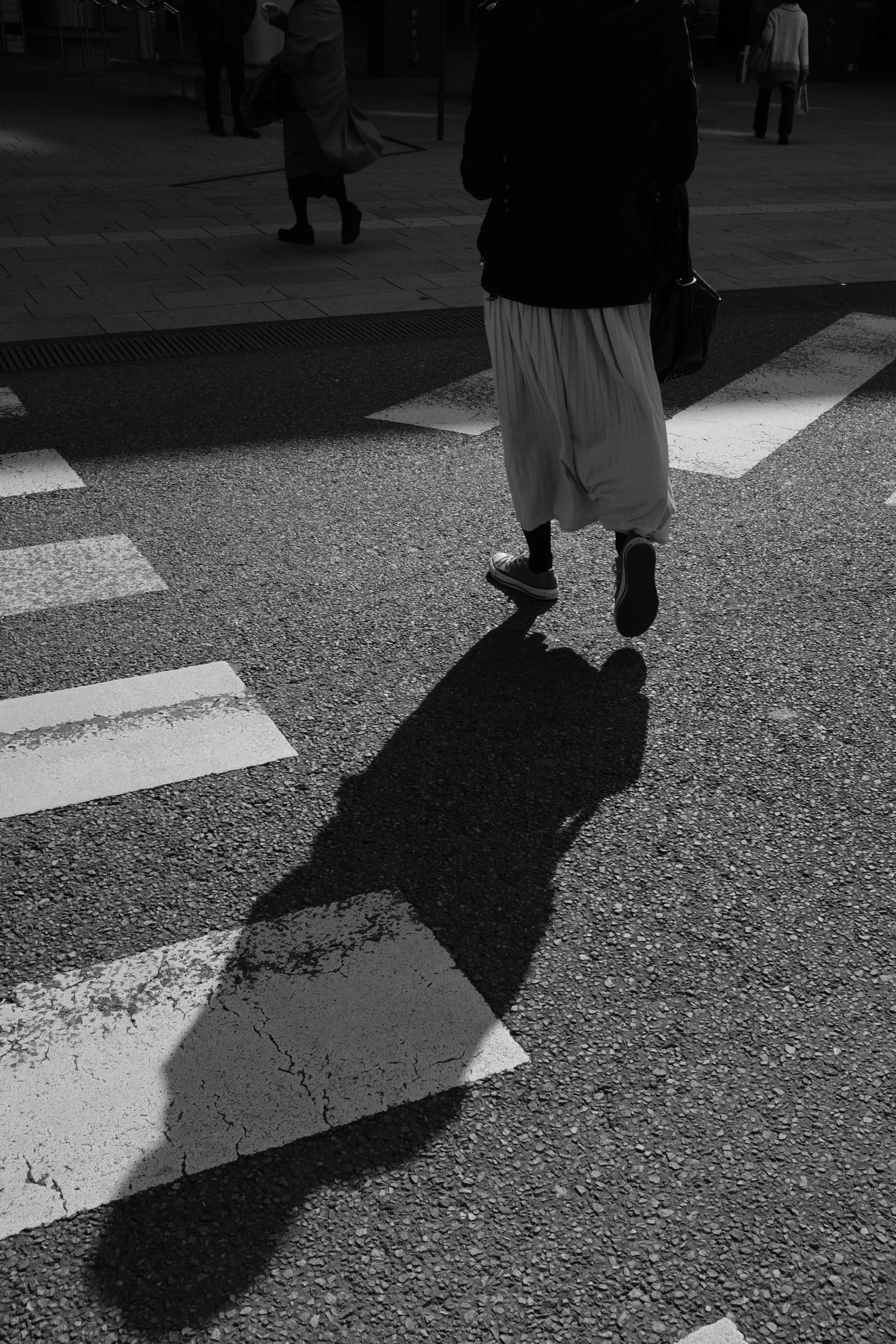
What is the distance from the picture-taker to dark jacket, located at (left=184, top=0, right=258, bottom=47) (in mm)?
14656

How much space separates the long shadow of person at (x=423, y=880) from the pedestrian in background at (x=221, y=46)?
42.1 feet

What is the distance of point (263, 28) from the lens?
55.2 feet

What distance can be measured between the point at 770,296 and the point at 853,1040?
24.0 feet

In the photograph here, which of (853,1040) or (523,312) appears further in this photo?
(523,312)

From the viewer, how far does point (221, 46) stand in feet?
50.1

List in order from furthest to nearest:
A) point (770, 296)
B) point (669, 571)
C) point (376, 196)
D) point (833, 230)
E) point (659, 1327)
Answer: point (376, 196)
point (833, 230)
point (770, 296)
point (669, 571)
point (659, 1327)

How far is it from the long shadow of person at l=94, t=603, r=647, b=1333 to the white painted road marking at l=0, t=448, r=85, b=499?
2.17m

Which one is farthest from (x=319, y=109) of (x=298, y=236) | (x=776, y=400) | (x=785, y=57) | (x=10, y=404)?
(x=785, y=57)

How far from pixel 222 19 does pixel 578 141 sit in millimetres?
13314

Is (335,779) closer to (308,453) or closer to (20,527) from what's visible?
(20,527)

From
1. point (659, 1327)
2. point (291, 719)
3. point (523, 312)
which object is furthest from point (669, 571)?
point (659, 1327)

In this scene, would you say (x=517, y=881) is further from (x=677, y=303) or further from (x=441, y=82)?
(x=441, y=82)

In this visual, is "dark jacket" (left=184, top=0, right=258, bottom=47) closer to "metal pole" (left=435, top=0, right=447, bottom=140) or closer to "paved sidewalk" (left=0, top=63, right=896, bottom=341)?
"paved sidewalk" (left=0, top=63, right=896, bottom=341)

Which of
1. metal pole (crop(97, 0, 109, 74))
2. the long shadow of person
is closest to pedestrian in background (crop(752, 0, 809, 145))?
metal pole (crop(97, 0, 109, 74))
